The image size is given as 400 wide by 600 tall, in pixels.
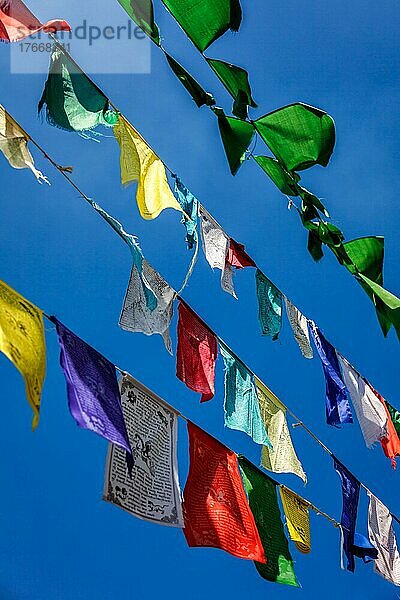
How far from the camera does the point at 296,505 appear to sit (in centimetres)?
465

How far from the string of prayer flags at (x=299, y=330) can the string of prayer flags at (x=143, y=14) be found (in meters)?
1.98

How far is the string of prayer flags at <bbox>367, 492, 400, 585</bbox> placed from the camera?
17.1 feet

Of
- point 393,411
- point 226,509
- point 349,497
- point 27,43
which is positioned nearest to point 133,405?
point 226,509

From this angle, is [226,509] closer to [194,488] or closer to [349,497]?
[194,488]

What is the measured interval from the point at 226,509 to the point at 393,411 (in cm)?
162

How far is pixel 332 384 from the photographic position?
457 centimetres

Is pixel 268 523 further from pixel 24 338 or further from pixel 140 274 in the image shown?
pixel 24 338

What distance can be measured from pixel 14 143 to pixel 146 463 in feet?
4.37

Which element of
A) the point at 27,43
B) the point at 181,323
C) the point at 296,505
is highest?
the point at 27,43

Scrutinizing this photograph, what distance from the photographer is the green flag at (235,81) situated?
2864 mm

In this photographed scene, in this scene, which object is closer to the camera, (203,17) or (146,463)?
(203,17)

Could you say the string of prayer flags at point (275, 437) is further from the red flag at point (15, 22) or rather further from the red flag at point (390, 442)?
the red flag at point (15, 22)

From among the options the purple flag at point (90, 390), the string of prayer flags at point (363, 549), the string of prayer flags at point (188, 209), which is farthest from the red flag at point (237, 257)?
the string of prayer flags at point (363, 549)

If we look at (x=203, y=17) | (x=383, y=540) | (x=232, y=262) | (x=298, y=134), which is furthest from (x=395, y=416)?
(x=203, y=17)
